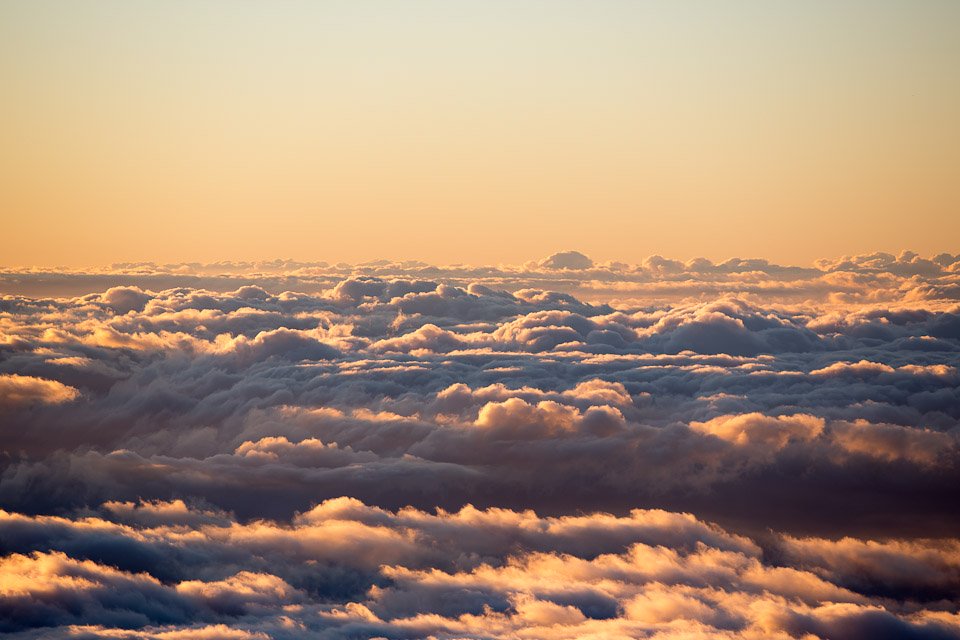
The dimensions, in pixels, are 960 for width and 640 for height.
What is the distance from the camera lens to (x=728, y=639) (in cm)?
19462

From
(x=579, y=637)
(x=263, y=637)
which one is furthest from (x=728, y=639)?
(x=263, y=637)

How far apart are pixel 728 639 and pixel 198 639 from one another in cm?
10640

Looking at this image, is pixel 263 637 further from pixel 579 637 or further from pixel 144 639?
pixel 579 637

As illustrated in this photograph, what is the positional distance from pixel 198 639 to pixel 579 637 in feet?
248

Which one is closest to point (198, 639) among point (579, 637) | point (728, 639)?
point (579, 637)

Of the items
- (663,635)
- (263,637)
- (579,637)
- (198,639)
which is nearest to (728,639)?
(663,635)

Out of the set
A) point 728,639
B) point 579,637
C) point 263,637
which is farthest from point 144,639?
point 728,639

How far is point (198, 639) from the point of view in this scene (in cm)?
19138

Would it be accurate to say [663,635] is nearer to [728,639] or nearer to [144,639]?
[728,639]

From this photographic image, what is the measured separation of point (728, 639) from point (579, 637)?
31.2 metres

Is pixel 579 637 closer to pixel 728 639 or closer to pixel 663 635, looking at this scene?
pixel 663 635

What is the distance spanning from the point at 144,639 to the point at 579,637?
8554 centimetres

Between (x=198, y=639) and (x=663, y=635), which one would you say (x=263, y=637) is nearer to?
(x=198, y=639)

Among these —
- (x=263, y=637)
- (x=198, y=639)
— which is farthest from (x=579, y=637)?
(x=198, y=639)
